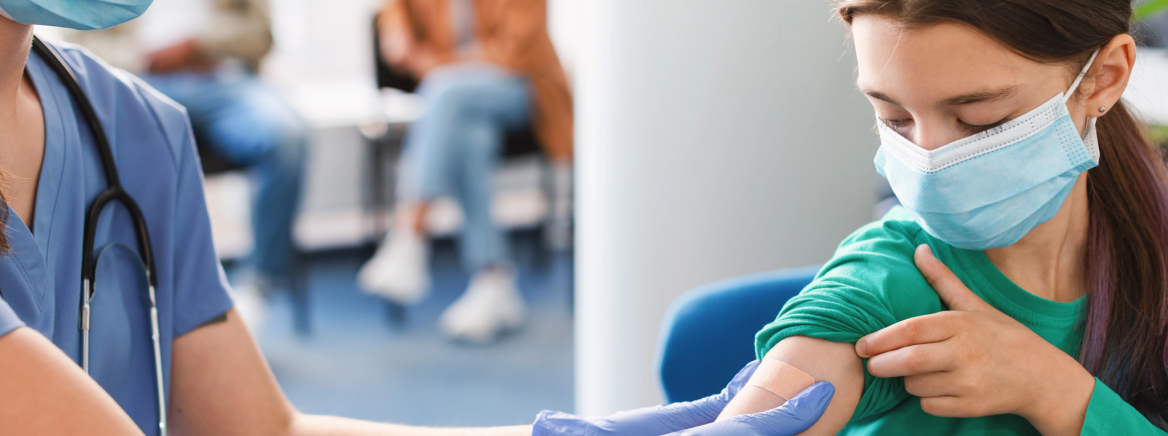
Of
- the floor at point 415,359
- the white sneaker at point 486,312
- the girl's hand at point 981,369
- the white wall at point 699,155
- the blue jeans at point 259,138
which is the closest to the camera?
the girl's hand at point 981,369

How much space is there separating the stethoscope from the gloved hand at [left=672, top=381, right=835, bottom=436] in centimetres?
52

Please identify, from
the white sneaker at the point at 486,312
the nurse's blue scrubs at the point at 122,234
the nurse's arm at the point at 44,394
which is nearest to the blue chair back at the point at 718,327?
the nurse's blue scrubs at the point at 122,234

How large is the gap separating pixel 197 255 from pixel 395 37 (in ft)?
8.10

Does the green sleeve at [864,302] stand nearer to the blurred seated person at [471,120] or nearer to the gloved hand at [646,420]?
the gloved hand at [646,420]

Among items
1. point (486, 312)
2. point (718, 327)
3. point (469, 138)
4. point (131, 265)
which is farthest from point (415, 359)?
point (131, 265)

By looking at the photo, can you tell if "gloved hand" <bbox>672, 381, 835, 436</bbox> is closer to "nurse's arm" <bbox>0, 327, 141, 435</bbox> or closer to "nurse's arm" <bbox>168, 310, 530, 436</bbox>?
"nurse's arm" <bbox>168, 310, 530, 436</bbox>

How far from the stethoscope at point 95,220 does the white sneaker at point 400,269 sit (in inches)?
88.2

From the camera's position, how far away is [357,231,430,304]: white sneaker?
3.13 meters

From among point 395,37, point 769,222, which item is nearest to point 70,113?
point 769,222

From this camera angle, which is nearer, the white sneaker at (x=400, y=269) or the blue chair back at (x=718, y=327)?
the blue chair back at (x=718, y=327)

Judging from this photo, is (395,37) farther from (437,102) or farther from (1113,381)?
(1113,381)

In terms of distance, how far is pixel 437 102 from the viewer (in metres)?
3.18

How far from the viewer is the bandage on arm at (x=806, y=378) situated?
82cm

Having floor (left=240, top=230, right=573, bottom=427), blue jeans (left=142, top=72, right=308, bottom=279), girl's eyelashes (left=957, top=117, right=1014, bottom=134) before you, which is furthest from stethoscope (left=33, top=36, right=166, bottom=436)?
blue jeans (left=142, top=72, right=308, bottom=279)
